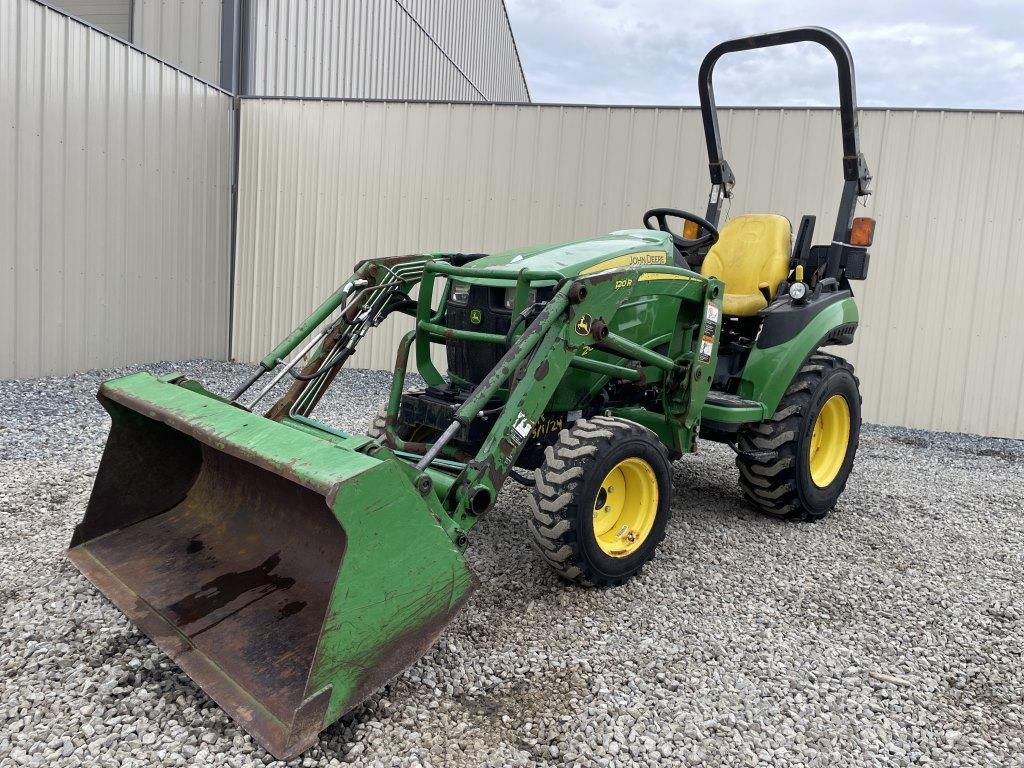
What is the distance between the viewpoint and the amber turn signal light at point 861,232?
4.45 metres

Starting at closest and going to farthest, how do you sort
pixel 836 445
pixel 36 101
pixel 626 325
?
pixel 626 325
pixel 836 445
pixel 36 101

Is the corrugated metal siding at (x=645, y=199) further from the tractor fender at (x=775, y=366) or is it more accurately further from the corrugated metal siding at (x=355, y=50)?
the tractor fender at (x=775, y=366)

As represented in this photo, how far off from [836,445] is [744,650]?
2206mm

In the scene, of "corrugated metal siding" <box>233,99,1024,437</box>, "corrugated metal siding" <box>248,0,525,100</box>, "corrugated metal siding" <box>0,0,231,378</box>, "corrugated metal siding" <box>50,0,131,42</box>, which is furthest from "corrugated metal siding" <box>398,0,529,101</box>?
"corrugated metal siding" <box>0,0,231,378</box>

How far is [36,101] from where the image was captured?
6.62 metres

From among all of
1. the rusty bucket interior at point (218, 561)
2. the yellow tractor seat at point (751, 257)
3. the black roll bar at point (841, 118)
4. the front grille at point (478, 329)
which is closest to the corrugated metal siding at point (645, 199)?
the black roll bar at point (841, 118)

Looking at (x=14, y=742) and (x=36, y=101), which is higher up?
(x=36, y=101)

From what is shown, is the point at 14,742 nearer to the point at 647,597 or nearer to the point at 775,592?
the point at 647,597

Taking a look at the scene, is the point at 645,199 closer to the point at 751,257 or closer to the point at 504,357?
the point at 751,257

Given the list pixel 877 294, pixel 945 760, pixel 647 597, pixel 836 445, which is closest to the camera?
pixel 945 760

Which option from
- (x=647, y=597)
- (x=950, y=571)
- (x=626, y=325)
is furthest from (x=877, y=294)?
(x=647, y=597)

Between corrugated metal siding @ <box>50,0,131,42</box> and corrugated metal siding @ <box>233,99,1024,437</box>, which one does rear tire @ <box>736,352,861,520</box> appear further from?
corrugated metal siding @ <box>50,0,131,42</box>

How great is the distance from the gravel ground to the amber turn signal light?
65.2 inches

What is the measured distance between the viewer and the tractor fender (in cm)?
412
